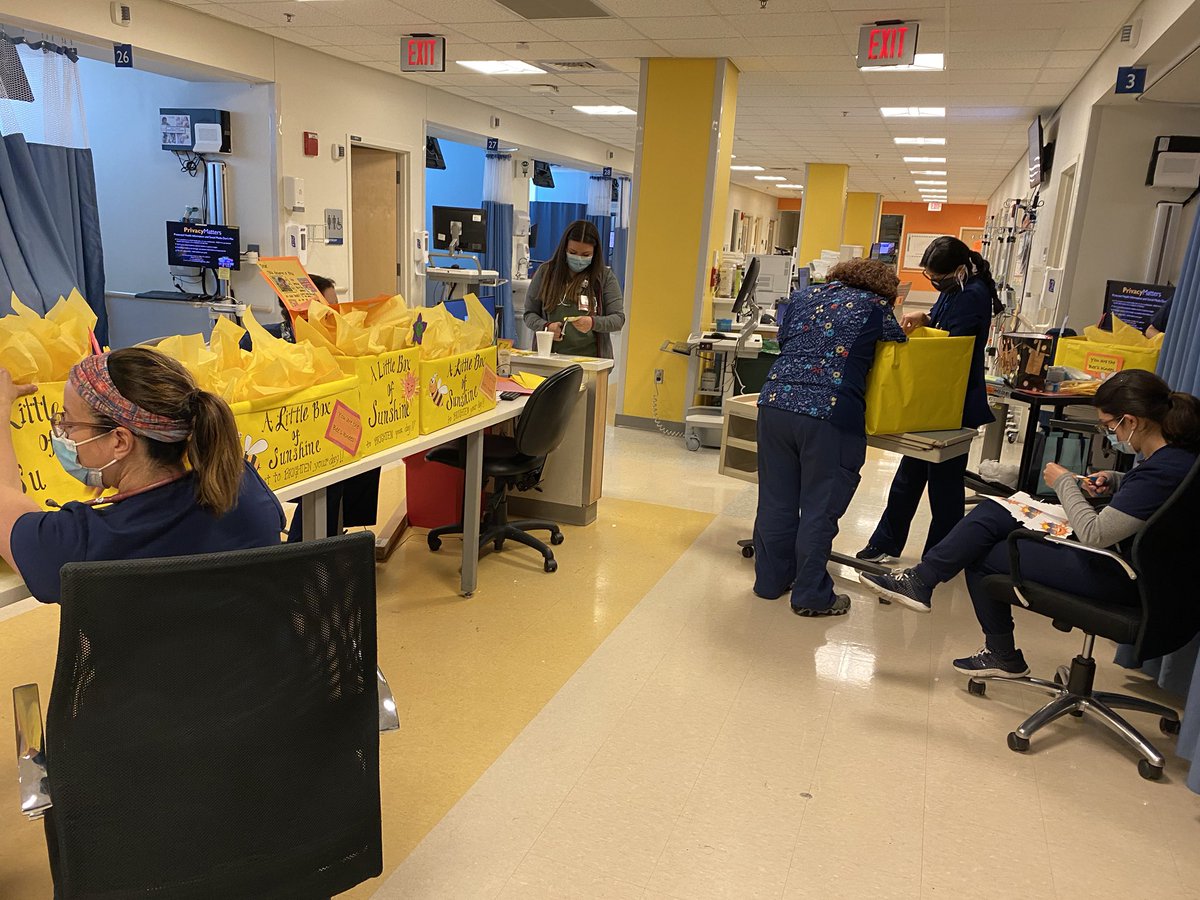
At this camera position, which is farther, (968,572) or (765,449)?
Result: (765,449)

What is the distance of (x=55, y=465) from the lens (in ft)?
6.10

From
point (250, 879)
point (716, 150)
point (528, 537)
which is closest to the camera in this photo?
point (250, 879)

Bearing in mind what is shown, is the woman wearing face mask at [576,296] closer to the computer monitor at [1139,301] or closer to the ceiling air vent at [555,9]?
the ceiling air vent at [555,9]

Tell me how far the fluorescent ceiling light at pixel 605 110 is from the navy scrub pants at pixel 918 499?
20.6 ft

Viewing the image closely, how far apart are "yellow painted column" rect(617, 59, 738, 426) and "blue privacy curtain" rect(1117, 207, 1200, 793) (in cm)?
356

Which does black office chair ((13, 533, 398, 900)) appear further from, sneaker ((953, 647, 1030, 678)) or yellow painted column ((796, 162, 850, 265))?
yellow painted column ((796, 162, 850, 265))

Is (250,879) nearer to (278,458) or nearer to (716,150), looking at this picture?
(278,458)

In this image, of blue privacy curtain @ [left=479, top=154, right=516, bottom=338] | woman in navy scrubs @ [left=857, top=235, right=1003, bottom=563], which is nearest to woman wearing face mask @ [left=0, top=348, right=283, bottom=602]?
woman in navy scrubs @ [left=857, top=235, right=1003, bottom=563]

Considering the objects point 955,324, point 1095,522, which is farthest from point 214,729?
point 955,324

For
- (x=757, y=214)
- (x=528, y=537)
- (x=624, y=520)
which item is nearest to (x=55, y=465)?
(x=528, y=537)

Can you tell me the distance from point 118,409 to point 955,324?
10.2 ft

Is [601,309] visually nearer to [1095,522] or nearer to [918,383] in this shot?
[918,383]

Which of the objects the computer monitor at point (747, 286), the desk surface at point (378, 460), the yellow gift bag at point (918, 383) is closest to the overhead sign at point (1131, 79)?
the yellow gift bag at point (918, 383)

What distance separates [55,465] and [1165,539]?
2.69 meters
